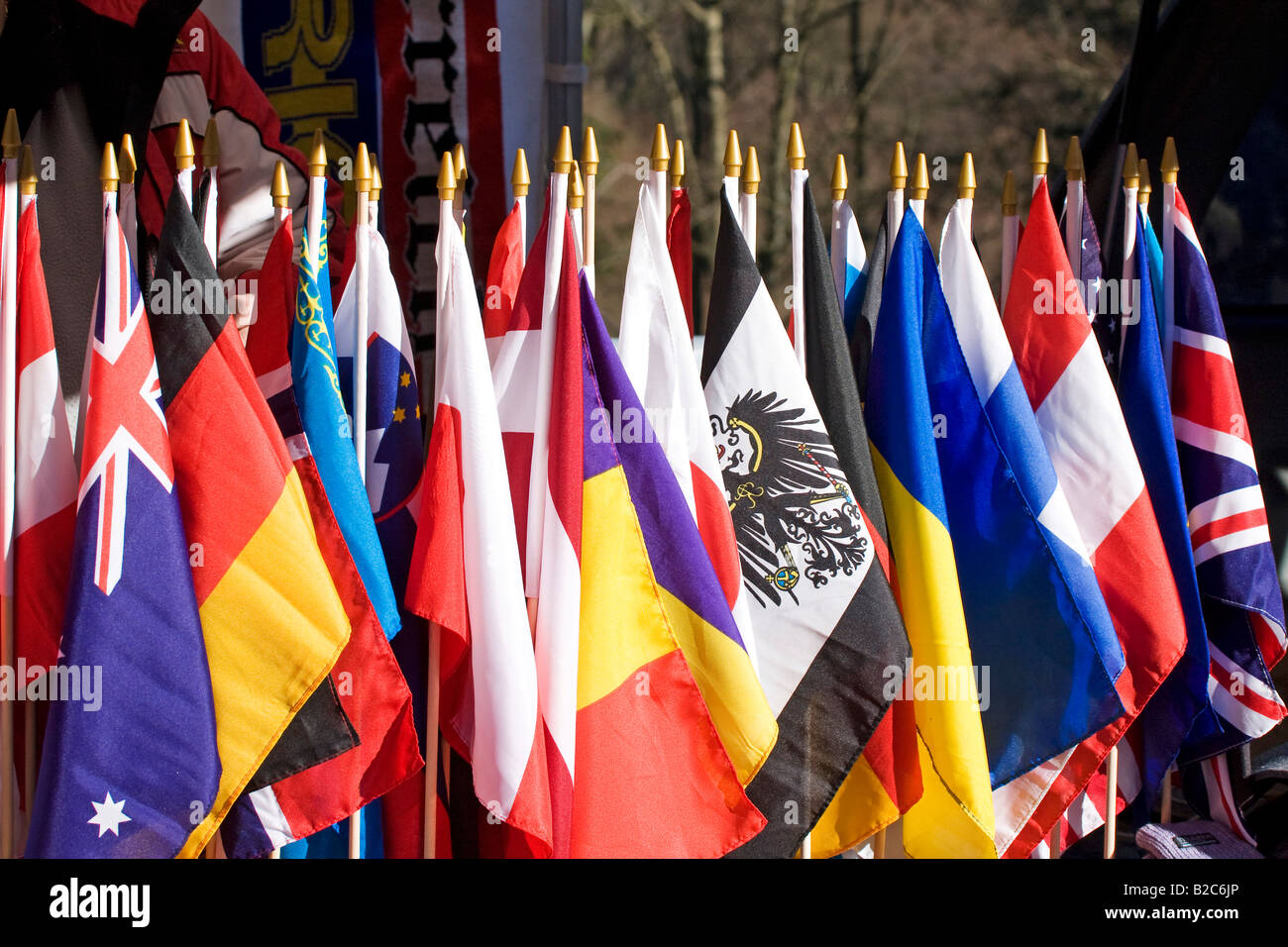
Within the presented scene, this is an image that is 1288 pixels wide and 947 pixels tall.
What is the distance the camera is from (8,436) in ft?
7.06

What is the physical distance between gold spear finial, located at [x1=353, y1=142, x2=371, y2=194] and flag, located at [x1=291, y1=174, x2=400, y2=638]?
73 mm

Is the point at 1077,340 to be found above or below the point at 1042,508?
above

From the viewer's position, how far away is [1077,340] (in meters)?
2.45

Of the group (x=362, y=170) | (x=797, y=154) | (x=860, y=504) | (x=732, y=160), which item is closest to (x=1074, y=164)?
(x=797, y=154)

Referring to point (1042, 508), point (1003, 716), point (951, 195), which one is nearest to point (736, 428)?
point (1042, 508)

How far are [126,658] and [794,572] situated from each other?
118 cm

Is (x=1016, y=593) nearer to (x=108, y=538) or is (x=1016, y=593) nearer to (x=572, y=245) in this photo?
(x=572, y=245)

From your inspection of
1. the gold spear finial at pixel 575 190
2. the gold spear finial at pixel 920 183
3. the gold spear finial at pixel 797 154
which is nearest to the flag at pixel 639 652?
the gold spear finial at pixel 575 190

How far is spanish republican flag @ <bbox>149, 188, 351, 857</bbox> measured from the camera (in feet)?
6.93

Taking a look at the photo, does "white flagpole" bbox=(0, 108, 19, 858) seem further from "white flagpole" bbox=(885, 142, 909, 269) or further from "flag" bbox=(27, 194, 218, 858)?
"white flagpole" bbox=(885, 142, 909, 269)

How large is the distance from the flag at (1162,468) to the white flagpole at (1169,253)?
0.06 meters

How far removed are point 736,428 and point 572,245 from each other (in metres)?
0.46

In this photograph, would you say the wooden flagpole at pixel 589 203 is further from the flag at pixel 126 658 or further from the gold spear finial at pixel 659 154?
the flag at pixel 126 658

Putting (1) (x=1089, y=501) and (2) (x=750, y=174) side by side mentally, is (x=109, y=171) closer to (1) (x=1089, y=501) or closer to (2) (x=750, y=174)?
(2) (x=750, y=174)
